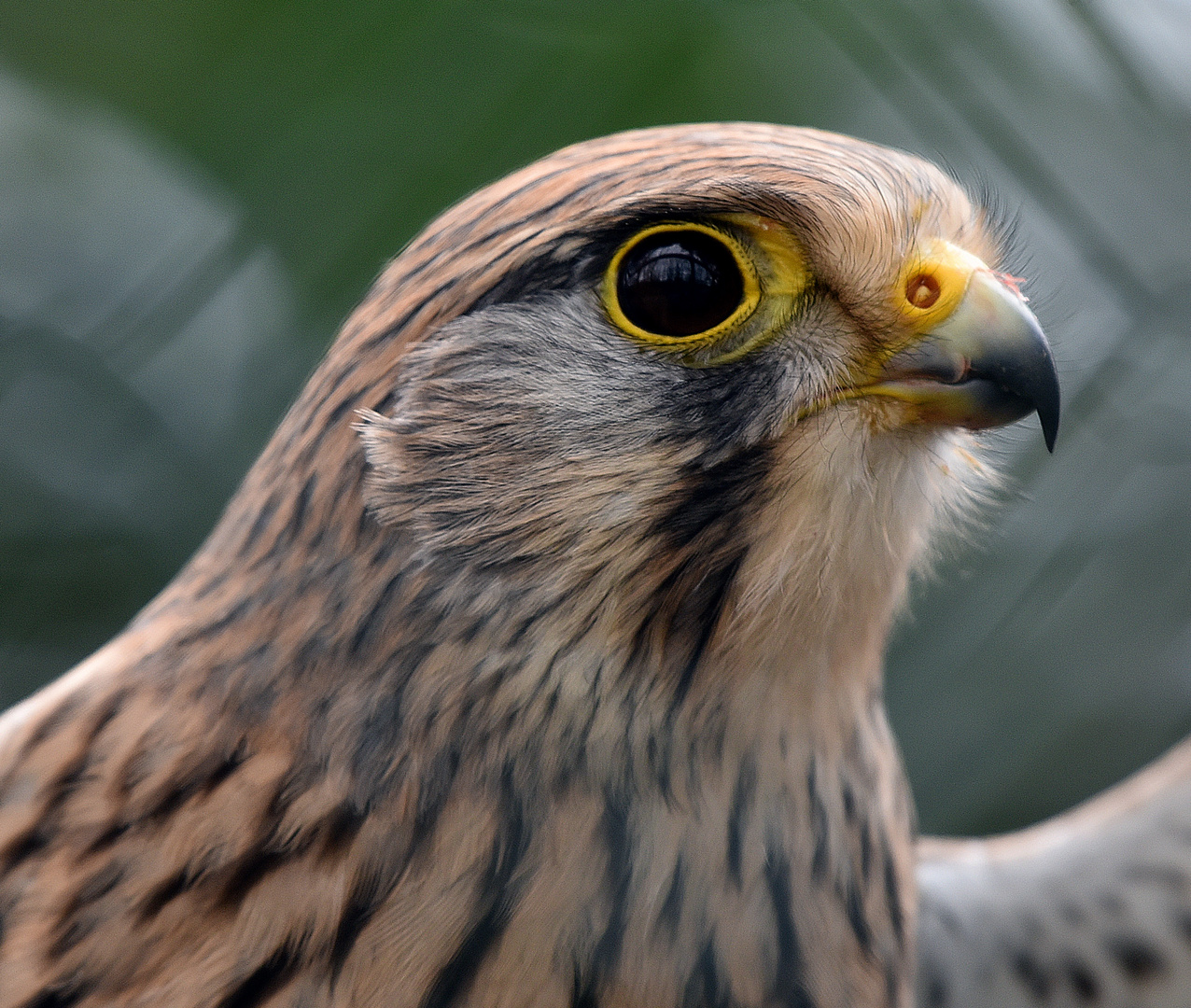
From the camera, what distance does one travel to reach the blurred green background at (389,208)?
1.63 metres

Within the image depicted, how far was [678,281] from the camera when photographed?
1.01m

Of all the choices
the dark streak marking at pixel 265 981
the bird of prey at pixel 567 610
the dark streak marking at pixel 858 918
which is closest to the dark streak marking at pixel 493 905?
the bird of prey at pixel 567 610

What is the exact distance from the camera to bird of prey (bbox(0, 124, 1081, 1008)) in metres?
1.04

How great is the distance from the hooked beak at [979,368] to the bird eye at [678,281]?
0.16 metres

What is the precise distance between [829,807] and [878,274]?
523 millimetres

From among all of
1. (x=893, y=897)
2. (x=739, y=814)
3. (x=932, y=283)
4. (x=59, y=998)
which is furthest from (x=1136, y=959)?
(x=59, y=998)

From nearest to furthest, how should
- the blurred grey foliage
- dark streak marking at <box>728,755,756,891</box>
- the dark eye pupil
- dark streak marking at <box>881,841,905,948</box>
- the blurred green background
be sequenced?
the dark eye pupil, dark streak marking at <box>728,755,756,891</box>, dark streak marking at <box>881,841,905,948</box>, the blurred green background, the blurred grey foliage

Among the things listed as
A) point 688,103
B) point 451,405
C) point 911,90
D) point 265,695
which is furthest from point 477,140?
point 265,695

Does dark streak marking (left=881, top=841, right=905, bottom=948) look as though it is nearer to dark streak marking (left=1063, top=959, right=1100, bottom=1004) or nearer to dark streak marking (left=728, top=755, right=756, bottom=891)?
dark streak marking (left=728, top=755, right=756, bottom=891)

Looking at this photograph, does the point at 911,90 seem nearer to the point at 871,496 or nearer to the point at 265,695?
the point at 871,496

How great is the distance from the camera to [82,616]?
1939mm

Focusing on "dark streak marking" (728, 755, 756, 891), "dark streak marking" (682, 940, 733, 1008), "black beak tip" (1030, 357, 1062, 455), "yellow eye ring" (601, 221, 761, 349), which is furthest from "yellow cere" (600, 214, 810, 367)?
"dark streak marking" (682, 940, 733, 1008)

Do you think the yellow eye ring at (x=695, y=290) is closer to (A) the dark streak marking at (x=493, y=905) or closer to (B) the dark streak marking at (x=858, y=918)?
(A) the dark streak marking at (x=493, y=905)

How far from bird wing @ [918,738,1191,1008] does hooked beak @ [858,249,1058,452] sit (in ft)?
2.83
